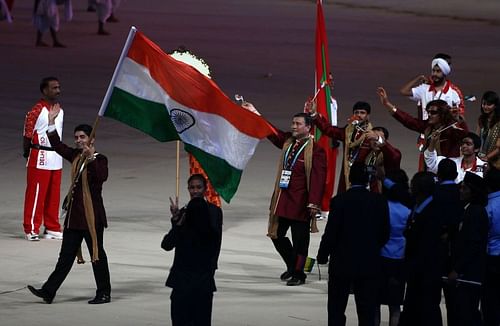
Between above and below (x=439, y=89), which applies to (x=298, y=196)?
below

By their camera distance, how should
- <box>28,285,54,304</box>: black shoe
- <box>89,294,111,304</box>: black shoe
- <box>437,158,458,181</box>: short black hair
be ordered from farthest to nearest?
1. <box>89,294,111,304</box>: black shoe
2. <box>28,285,54,304</box>: black shoe
3. <box>437,158,458,181</box>: short black hair

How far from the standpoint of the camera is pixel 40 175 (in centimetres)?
1672

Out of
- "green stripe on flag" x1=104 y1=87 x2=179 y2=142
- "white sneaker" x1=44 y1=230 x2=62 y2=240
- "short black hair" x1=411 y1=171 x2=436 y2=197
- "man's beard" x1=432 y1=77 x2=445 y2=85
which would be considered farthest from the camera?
"man's beard" x1=432 y1=77 x2=445 y2=85

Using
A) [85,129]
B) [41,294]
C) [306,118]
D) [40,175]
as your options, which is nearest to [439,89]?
[306,118]

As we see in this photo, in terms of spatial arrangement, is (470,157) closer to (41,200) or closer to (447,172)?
(447,172)

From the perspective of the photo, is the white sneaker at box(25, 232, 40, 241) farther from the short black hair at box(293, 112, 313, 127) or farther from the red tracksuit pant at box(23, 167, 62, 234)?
the short black hair at box(293, 112, 313, 127)

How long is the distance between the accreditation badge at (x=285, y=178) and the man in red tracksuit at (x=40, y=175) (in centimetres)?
312

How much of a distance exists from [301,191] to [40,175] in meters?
3.63

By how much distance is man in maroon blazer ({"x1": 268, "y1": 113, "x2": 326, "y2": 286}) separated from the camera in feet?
47.3

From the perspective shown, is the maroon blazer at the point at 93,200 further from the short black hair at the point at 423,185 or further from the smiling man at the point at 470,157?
the smiling man at the point at 470,157

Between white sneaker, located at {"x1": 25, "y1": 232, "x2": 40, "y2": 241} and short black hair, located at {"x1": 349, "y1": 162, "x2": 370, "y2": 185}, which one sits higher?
short black hair, located at {"x1": 349, "y1": 162, "x2": 370, "y2": 185}

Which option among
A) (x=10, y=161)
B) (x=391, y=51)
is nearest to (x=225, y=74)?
(x=391, y=51)

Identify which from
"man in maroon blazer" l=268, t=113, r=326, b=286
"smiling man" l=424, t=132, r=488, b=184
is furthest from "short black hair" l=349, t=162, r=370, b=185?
"man in maroon blazer" l=268, t=113, r=326, b=286

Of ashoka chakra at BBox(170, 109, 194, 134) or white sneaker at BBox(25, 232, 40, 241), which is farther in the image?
white sneaker at BBox(25, 232, 40, 241)
